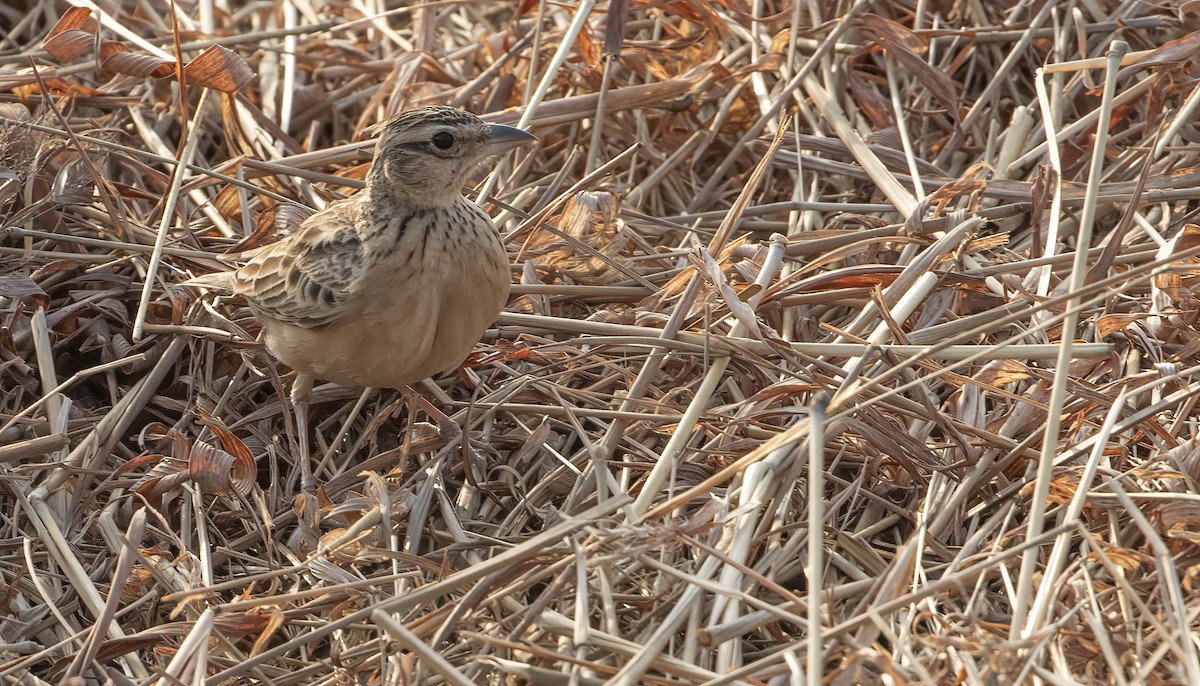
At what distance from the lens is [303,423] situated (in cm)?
593

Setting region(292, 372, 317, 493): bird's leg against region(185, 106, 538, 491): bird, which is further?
region(292, 372, 317, 493): bird's leg

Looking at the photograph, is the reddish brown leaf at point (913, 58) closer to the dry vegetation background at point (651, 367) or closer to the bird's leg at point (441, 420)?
the dry vegetation background at point (651, 367)

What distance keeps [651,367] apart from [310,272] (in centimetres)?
155

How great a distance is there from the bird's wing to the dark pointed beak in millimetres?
692

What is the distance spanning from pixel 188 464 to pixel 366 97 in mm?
3287

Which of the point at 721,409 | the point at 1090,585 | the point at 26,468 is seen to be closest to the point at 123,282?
the point at 26,468

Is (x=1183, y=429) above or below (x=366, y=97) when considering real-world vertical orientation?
below

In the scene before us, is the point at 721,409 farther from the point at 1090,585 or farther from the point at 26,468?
the point at 26,468

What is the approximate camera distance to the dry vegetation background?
4.30 metres

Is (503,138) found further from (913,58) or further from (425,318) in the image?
(913,58)

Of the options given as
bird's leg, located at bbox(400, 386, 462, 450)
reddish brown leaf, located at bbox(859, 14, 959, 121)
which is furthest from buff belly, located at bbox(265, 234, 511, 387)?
reddish brown leaf, located at bbox(859, 14, 959, 121)

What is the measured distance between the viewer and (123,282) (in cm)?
644

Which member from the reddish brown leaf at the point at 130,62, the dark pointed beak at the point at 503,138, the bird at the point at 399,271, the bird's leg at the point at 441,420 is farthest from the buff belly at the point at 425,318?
the reddish brown leaf at the point at 130,62

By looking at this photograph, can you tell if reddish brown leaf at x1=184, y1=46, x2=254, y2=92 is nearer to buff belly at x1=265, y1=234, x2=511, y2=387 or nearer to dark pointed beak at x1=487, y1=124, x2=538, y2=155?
dark pointed beak at x1=487, y1=124, x2=538, y2=155
